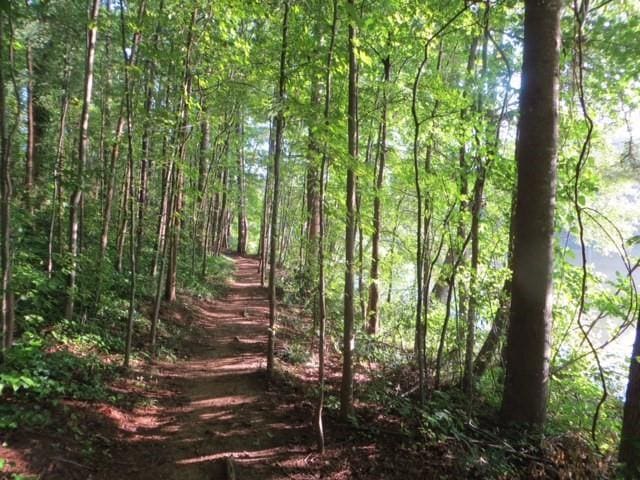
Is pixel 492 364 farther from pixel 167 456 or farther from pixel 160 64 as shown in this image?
pixel 160 64

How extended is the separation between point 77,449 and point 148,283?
6.41 m

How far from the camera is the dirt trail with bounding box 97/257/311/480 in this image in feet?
14.3

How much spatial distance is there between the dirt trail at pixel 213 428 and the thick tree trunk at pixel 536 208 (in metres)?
3.03

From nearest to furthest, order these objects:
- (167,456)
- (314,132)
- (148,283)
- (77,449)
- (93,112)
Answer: (77,449)
(167,456)
(314,132)
(148,283)
(93,112)

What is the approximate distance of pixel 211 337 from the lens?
9.28 meters

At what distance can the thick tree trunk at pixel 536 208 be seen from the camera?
4657mm

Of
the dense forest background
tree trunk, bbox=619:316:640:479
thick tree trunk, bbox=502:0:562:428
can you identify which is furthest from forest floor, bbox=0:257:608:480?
thick tree trunk, bbox=502:0:562:428

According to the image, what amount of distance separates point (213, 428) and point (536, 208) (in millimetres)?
5265

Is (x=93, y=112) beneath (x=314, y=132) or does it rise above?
above

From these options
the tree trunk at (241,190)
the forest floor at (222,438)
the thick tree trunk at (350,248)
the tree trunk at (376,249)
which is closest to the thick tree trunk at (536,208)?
the forest floor at (222,438)

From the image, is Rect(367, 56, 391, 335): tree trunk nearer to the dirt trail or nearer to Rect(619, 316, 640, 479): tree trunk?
the dirt trail

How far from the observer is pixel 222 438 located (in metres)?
5.03

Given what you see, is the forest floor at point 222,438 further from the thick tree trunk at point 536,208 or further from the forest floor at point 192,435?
the thick tree trunk at point 536,208

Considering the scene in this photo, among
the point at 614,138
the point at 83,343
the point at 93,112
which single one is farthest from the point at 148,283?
the point at 614,138
